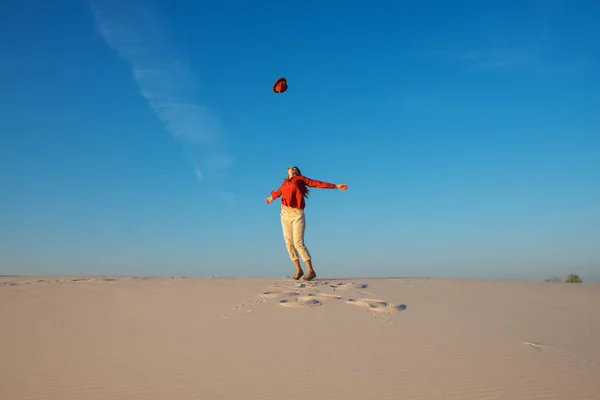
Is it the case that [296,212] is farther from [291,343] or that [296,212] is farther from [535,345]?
[535,345]

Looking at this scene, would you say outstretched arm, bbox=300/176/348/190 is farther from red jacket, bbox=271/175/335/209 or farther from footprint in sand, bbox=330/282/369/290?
footprint in sand, bbox=330/282/369/290

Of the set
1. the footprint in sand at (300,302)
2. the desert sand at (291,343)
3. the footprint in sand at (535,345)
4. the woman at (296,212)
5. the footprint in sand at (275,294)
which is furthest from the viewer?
the woman at (296,212)

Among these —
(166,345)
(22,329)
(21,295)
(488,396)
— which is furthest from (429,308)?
(21,295)

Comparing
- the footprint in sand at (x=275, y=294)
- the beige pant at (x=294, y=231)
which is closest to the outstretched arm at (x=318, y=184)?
the beige pant at (x=294, y=231)

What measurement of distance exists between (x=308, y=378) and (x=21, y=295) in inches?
264

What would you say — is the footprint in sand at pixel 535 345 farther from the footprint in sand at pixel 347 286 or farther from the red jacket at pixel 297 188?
the red jacket at pixel 297 188

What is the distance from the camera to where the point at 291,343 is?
6.05 m

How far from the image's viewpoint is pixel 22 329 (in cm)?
666

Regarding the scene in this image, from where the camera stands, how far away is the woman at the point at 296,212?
36.5 ft

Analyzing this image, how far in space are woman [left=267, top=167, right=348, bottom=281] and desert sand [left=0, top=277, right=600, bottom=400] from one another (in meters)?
1.27

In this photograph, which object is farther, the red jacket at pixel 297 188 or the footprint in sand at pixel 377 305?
the red jacket at pixel 297 188

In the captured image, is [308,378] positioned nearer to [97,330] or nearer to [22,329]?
[97,330]

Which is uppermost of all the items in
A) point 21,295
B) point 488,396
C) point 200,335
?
point 21,295

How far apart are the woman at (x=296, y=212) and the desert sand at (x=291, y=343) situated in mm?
1272
